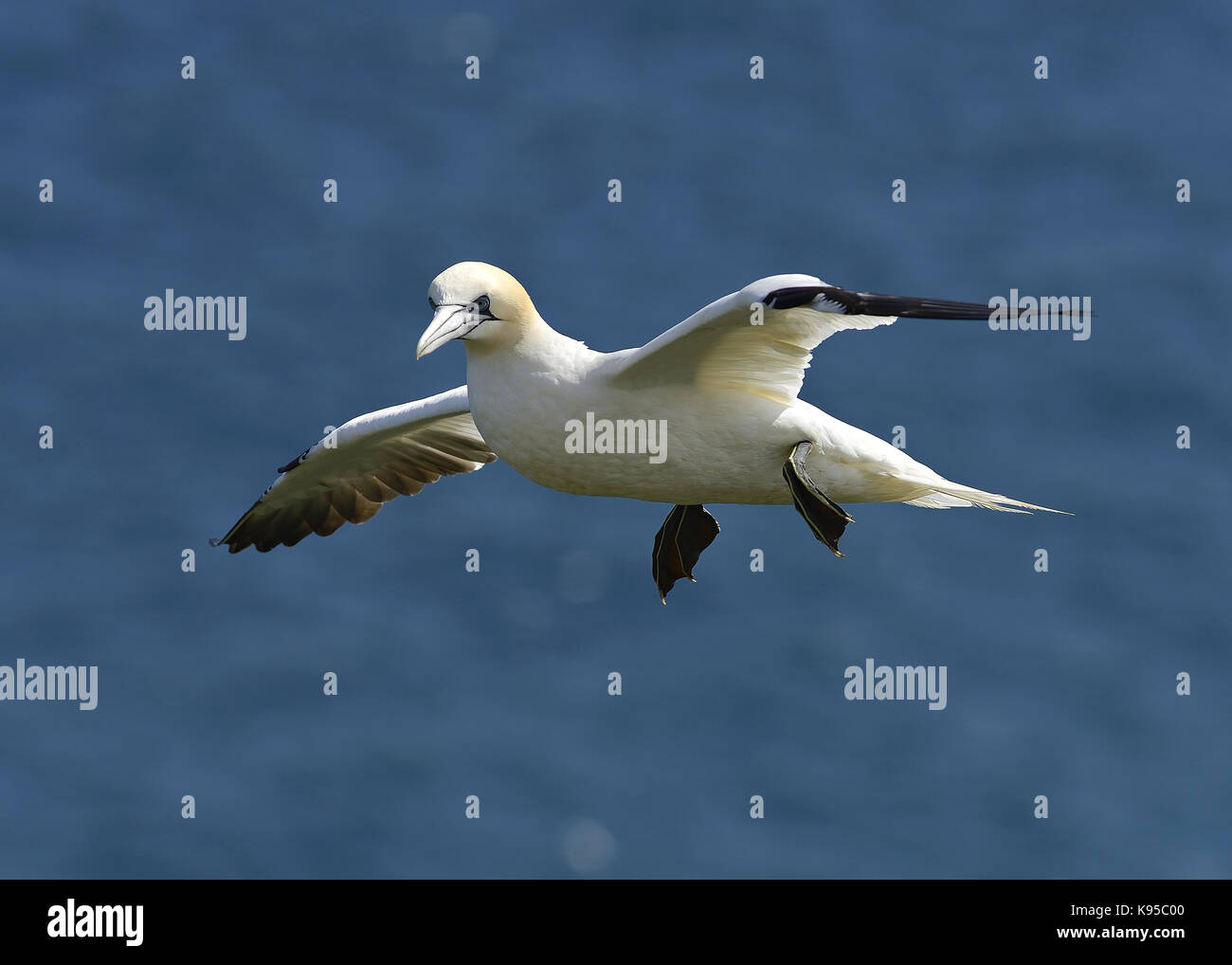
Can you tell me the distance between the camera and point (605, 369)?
15758 mm

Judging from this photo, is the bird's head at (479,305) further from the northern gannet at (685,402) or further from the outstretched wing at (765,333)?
the outstretched wing at (765,333)

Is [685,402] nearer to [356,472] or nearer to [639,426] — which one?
[639,426]

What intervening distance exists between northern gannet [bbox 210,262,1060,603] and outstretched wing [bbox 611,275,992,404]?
0.04 ft

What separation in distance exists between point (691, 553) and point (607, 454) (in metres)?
3.25

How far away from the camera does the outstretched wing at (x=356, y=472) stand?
19531 millimetres

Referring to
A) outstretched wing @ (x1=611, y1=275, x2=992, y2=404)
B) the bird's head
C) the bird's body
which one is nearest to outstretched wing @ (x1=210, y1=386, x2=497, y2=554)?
the bird's body

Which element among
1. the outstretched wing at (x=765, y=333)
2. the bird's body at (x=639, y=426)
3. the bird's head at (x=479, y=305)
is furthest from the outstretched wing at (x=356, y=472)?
the outstretched wing at (x=765, y=333)

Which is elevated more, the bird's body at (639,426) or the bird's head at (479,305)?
the bird's head at (479,305)

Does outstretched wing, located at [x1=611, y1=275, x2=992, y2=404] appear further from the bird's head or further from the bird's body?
the bird's head

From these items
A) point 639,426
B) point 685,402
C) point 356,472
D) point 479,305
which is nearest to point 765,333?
point 685,402

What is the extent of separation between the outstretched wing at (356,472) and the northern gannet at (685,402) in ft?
10.7

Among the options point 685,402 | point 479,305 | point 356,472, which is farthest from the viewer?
point 356,472

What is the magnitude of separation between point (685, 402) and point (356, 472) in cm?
541

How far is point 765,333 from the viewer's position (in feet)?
52.3
